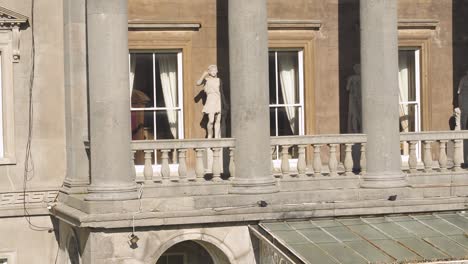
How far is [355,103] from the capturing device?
30297mm

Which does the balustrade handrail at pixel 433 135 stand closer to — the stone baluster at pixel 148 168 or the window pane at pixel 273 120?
the window pane at pixel 273 120

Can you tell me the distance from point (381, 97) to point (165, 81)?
5464 millimetres

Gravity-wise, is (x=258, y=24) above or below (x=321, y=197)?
above

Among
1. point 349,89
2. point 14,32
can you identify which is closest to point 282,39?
point 349,89

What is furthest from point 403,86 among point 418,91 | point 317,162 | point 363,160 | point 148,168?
point 148,168

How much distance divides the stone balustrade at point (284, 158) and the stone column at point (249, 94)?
43 cm

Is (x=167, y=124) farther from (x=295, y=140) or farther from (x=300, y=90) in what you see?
(x=295, y=140)

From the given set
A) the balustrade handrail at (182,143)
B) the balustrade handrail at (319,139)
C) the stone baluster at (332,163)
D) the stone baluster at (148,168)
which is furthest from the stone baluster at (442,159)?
the stone baluster at (148,168)

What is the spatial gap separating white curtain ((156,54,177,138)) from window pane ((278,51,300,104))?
270 cm

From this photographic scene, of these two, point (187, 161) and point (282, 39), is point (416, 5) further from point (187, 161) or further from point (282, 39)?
point (187, 161)

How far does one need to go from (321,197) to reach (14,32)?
7.92m

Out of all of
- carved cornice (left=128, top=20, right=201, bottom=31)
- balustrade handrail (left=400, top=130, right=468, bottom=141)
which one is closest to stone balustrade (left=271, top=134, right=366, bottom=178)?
balustrade handrail (left=400, top=130, right=468, bottom=141)

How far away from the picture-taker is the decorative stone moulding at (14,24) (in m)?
28.0

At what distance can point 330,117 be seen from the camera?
3081cm
